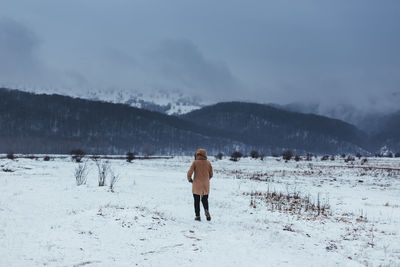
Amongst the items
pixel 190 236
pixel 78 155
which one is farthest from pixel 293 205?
pixel 78 155

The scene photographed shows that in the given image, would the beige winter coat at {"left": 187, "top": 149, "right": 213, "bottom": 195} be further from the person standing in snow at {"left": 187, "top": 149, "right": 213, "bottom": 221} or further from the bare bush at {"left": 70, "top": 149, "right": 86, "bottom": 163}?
the bare bush at {"left": 70, "top": 149, "right": 86, "bottom": 163}

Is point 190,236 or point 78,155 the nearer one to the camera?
point 190,236

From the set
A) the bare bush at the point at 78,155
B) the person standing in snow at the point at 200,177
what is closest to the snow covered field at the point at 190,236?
the person standing in snow at the point at 200,177

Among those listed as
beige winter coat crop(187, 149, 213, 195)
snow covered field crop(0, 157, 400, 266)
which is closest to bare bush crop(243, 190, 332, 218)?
snow covered field crop(0, 157, 400, 266)

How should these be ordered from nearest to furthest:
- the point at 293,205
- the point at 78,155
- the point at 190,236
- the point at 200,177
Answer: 1. the point at 190,236
2. the point at 200,177
3. the point at 293,205
4. the point at 78,155

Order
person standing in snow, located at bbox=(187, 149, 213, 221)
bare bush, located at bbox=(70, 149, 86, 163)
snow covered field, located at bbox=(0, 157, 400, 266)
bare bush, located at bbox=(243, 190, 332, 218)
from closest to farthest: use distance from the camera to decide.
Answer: snow covered field, located at bbox=(0, 157, 400, 266) → person standing in snow, located at bbox=(187, 149, 213, 221) → bare bush, located at bbox=(243, 190, 332, 218) → bare bush, located at bbox=(70, 149, 86, 163)

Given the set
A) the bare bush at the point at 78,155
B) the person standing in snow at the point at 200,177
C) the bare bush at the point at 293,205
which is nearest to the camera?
the person standing in snow at the point at 200,177

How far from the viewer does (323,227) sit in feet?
32.4

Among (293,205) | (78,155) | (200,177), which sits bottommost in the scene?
(293,205)

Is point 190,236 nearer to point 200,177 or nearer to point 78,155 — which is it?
point 200,177

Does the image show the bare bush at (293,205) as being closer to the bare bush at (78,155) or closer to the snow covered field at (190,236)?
the snow covered field at (190,236)

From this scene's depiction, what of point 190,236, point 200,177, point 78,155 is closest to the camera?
point 190,236

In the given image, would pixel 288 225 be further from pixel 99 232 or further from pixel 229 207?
pixel 99 232

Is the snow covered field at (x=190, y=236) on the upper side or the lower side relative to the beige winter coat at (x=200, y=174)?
lower
